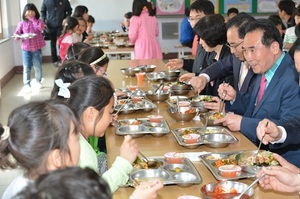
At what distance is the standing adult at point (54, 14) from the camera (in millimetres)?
8961

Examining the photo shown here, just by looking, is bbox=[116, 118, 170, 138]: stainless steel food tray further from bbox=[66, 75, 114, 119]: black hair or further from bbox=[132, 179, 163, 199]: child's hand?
bbox=[132, 179, 163, 199]: child's hand

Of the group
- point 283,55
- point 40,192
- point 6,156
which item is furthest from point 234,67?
point 40,192

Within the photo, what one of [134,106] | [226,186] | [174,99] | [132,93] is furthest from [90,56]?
[226,186]

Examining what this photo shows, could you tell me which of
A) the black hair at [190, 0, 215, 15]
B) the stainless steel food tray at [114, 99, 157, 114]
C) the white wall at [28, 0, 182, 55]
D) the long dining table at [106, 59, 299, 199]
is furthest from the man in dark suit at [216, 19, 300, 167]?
the white wall at [28, 0, 182, 55]

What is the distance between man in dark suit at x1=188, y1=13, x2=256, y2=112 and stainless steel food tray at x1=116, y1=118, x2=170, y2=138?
48 cm

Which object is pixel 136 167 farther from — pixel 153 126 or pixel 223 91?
pixel 223 91

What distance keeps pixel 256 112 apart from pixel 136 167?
0.97m

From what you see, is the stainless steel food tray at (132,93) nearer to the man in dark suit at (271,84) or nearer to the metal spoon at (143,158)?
the man in dark suit at (271,84)

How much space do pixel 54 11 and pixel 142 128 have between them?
22.5ft

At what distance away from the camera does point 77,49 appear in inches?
149

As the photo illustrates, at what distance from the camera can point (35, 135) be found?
4.75ft

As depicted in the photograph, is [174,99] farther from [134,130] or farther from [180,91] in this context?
[134,130]

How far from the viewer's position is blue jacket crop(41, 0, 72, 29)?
29.4 ft

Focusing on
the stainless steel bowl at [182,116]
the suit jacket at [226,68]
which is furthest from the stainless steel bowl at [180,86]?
the stainless steel bowl at [182,116]
